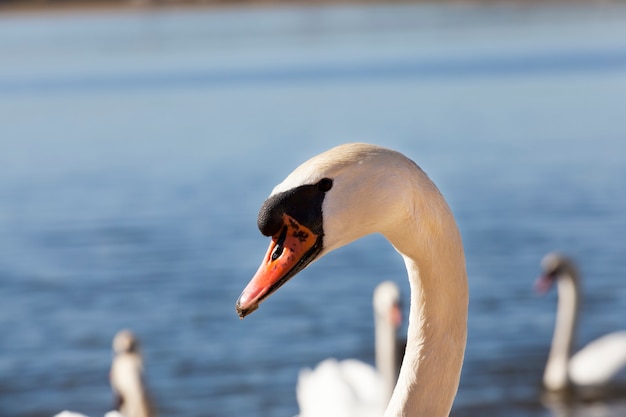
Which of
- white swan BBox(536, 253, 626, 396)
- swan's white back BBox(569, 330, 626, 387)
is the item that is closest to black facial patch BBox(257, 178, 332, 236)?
white swan BBox(536, 253, 626, 396)

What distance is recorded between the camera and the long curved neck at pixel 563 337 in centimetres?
1023

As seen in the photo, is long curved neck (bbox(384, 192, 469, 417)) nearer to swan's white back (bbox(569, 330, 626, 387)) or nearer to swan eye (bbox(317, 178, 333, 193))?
swan eye (bbox(317, 178, 333, 193))

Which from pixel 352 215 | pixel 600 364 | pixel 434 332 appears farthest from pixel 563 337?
pixel 352 215

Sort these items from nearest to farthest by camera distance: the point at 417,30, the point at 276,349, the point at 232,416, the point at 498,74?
the point at 232,416 → the point at 276,349 → the point at 498,74 → the point at 417,30

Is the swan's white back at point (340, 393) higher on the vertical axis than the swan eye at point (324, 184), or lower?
higher

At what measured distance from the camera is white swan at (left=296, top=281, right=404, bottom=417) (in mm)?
7328

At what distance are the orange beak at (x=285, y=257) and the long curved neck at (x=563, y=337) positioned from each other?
26.5ft

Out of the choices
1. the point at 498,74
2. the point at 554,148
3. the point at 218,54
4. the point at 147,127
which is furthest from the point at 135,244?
the point at 218,54

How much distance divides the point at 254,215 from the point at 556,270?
552 cm

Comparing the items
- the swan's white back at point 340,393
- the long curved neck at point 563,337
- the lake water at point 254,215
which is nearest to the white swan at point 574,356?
the long curved neck at point 563,337

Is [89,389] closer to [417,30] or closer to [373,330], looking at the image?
[373,330]

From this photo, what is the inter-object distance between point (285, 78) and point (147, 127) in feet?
32.5

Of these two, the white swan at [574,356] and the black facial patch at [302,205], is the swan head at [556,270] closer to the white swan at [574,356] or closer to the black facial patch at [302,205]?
the white swan at [574,356]

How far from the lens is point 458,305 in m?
2.59
